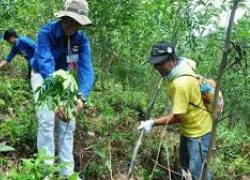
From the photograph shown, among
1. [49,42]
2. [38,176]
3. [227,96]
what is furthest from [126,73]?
[38,176]

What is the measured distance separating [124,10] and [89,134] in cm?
172

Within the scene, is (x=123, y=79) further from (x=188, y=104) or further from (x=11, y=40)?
(x=188, y=104)

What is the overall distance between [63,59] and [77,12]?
59cm

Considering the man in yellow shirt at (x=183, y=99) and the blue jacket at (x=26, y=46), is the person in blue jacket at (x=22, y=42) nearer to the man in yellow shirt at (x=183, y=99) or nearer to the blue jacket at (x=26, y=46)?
the blue jacket at (x=26, y=46)

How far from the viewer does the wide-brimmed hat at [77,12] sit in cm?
507

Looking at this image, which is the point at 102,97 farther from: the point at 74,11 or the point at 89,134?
the point at 74,11

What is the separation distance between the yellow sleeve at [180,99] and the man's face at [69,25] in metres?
1.14

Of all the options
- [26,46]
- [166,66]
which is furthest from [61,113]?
[26,46]

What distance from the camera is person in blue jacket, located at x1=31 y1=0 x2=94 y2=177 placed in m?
5.27

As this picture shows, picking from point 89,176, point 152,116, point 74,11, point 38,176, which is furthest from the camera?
point 152,116

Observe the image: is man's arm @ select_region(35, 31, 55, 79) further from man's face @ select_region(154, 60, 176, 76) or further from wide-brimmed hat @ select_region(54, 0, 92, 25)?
man's face @ select_region(154, 60, 176, 76)

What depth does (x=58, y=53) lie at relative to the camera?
5.52m

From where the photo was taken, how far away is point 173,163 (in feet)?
24.4

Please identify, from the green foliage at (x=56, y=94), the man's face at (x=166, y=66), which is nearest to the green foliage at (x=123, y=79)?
the man's face at (x=166, y=66)
